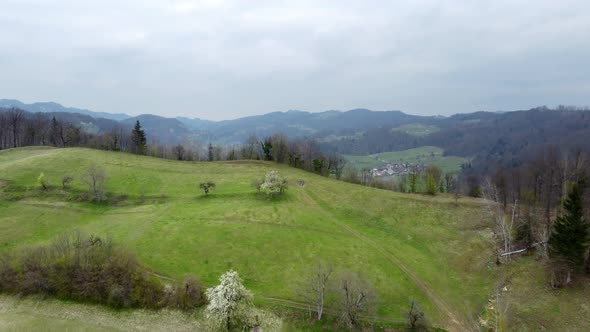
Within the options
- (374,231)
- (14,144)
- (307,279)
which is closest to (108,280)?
(307,279)

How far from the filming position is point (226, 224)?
60.5 m

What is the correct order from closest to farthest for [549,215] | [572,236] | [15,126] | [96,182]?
[572,236] < [549,215] < [96,182] < [15,126]

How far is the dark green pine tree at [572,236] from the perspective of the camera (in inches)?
1722

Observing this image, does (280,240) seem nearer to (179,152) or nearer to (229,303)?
(229,303)

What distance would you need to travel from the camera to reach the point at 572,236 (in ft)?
145

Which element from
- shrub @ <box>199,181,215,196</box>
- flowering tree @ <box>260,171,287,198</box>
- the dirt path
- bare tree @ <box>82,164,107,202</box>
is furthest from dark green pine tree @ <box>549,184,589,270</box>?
bare tree @ <box>82,164,107,202</box>

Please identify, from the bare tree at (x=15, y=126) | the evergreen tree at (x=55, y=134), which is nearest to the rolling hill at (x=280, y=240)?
the evergreen tree at (x=55, y=134)

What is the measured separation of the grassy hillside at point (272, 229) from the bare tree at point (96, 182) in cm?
218

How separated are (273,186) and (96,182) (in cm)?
4050

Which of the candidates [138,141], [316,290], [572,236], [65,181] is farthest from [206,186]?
[572,236]

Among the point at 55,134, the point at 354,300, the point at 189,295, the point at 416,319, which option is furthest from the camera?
the point at 55,134

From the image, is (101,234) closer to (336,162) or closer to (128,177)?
(128,177)

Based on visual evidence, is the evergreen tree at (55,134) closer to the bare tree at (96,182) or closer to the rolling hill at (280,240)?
the rolling hill at (280,240)

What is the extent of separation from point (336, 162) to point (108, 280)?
3212 inches
